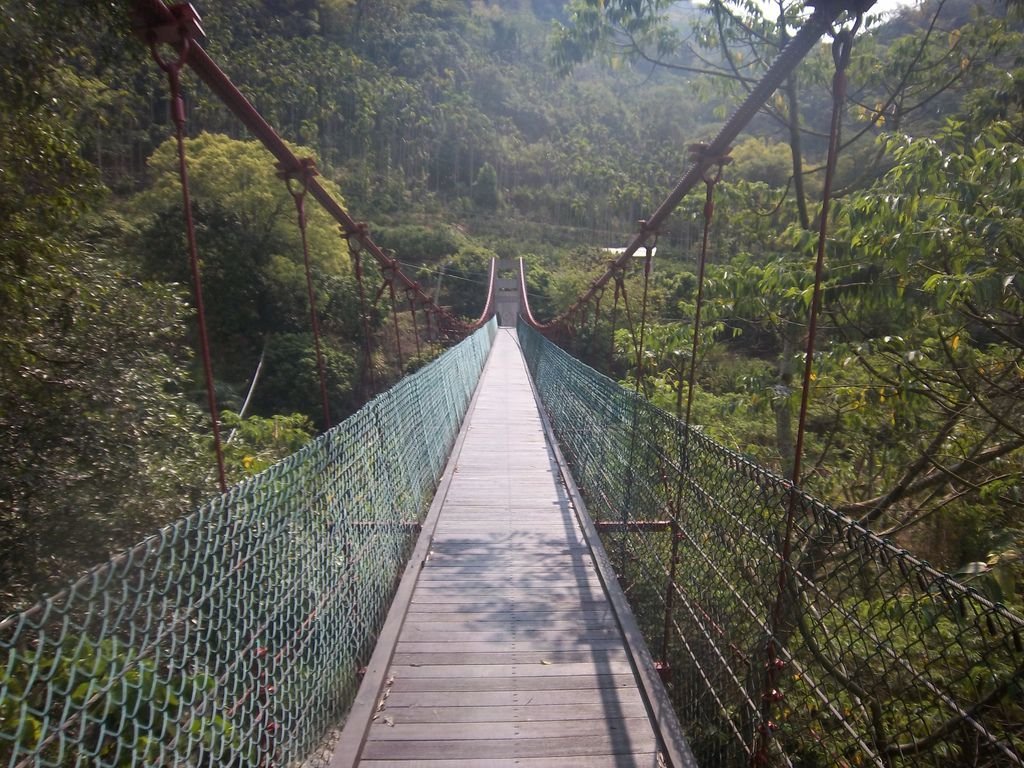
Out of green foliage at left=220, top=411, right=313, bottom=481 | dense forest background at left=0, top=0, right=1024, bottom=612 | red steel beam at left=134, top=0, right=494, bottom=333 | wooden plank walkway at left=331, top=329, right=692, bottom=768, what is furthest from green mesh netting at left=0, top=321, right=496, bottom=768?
green foliage at left=220, top=411, right=313, bottom=481

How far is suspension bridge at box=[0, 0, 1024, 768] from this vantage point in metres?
0.88

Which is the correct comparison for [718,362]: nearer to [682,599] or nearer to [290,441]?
[290,441]

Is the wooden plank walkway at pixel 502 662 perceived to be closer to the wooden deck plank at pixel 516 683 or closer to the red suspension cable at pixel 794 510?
the wooden deck plank at pixel 516 683

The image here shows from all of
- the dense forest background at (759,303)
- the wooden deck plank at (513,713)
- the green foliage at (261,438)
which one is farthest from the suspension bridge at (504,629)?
the green foliage at (261,438)

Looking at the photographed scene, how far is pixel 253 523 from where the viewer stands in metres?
1.21

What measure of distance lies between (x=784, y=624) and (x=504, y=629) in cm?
Answer: 98

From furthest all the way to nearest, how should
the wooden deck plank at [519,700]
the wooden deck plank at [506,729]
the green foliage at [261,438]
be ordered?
the green foliage at [261,438]
the wooden deck plank at [519,700]
the wooden deck plank at [506,729]

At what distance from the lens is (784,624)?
1.31 m

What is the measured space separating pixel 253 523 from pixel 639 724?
1.08 m

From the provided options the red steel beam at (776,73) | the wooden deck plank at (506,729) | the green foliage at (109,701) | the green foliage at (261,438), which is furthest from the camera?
the green foliage at (261,438)

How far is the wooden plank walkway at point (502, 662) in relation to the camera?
1478 mm

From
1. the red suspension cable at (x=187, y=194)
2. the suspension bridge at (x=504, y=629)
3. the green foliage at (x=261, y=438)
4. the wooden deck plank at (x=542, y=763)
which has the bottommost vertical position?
the green foliage at (x=261, y=438)

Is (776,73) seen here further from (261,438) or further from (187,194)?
(261,438)

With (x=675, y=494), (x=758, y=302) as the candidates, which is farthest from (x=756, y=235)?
(x=675, y=494)
